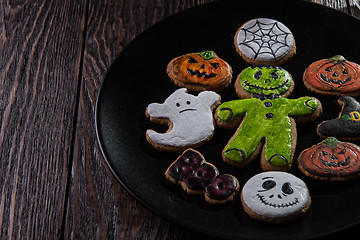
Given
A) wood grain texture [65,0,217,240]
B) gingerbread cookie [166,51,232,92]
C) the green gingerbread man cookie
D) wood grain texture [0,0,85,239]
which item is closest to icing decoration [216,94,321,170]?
the green gingerbread man cookie

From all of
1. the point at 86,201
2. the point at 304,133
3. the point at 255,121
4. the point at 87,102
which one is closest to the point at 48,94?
the point at 87,102

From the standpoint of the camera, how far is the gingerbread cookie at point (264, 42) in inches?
62.8

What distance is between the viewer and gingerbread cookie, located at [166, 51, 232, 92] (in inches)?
60.5

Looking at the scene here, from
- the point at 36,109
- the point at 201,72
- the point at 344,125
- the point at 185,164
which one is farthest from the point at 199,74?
the point at 36,109

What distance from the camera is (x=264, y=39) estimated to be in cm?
164

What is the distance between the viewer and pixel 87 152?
1.53m

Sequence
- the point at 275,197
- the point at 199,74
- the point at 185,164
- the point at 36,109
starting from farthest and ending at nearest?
the point at 36,109
the point at 199,74
the point at 185,164
the point at 275,197

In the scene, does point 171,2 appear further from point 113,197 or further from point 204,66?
point 113,197

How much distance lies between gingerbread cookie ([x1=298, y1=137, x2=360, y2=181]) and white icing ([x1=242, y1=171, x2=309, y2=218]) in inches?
2.8

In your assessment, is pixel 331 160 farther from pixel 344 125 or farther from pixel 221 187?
pixel 221 187

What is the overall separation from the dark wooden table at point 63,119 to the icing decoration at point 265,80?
1.61ft

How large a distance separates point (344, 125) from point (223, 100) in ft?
1.23

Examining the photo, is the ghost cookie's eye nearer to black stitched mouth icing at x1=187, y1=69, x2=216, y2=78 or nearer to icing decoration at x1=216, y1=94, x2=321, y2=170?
icing decoration at x1=216, y1=94, x2=321, y2=170

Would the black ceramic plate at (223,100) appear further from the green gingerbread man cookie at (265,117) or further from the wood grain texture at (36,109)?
the wood grain texture at (36,109)
